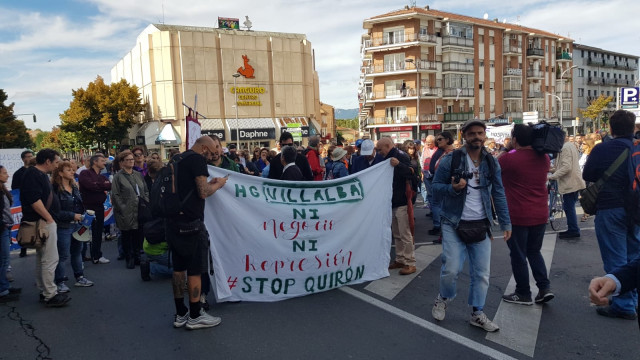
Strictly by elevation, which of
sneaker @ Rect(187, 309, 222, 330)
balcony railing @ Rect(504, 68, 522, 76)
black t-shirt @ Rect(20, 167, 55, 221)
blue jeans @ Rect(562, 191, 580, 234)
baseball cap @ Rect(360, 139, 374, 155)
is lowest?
sneaker @ Rect(187, 309, 222, 330)

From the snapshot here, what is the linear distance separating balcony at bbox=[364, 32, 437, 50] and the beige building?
8439 mm

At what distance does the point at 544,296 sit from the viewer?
4.75 meters

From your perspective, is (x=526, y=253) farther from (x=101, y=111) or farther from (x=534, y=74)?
(x=534, y=74)

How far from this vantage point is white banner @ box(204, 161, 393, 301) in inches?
197

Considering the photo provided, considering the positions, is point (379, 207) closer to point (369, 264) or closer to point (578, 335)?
point (369, 264)

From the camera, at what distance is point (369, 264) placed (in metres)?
5.83

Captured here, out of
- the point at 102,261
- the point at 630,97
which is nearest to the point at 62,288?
the point at 102,261

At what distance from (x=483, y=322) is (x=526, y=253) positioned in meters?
1.08

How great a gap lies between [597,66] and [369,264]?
9160cm

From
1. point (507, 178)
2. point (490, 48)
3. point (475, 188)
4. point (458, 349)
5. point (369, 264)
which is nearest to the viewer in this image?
point (458, 349)

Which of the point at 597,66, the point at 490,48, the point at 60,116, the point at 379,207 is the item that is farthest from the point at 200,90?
the point at 597,66

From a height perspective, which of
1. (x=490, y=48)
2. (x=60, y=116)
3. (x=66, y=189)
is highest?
(x=490, y=48)

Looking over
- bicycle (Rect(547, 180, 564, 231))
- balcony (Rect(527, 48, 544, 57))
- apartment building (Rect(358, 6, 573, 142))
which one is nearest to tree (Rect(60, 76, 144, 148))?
apartment building (Rect(358, 6, 573, 142))

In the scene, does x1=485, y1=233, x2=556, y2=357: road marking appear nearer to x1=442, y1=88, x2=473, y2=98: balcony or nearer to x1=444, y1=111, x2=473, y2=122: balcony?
x1=444, y1=111, x2=473, y2=122: balcony
